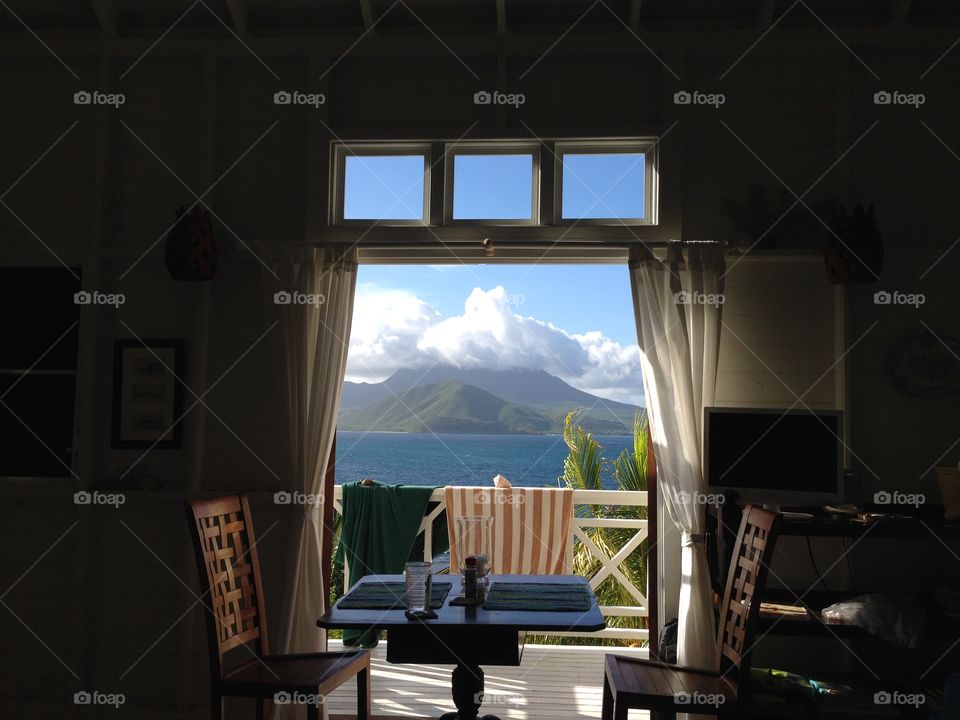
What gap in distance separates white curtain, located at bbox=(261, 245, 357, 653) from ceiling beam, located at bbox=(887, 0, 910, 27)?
114 inches

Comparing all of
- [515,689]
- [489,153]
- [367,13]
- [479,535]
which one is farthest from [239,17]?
[515,689]

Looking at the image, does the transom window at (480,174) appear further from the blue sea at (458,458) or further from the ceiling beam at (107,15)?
the blue sea at (458,458)

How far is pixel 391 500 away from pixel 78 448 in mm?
1800

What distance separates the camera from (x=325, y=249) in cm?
392

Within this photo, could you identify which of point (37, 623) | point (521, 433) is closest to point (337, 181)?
point (37, 623)

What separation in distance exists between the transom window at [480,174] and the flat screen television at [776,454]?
1161 mm

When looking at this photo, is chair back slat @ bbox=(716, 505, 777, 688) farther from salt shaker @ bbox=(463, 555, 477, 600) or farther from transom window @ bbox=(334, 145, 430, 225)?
transom window @ bbox=(334, 145, 430, 225)

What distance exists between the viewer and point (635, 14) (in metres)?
3.87

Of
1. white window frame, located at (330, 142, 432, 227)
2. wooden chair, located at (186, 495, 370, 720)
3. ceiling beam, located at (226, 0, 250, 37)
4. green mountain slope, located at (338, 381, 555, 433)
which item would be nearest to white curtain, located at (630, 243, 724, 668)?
white window frame, located at (330, 142, 432, 227)

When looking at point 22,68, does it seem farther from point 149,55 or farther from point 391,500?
point 391,500

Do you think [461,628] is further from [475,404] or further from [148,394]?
[475,404]

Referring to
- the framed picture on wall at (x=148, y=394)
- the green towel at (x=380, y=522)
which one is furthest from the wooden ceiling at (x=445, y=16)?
the green towel at (x=380, y=522)

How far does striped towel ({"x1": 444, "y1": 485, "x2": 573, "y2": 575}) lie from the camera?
5.05 metres

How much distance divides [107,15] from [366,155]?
152 cm
